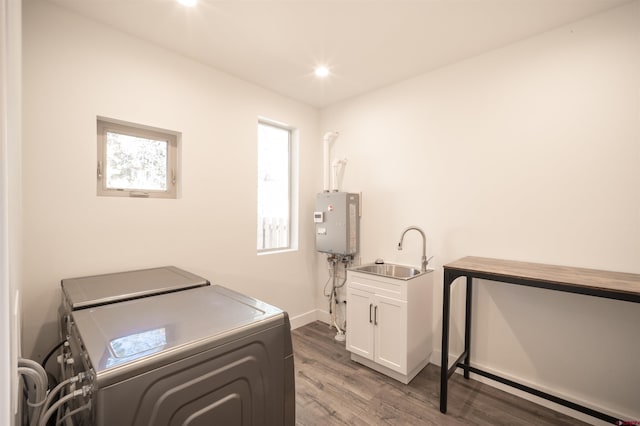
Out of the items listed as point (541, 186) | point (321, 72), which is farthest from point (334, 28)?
point (541, 186)

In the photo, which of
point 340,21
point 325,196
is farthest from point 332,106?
point 340,21

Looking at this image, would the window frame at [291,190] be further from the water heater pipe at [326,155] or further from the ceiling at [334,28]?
the ceiling at [334,28]

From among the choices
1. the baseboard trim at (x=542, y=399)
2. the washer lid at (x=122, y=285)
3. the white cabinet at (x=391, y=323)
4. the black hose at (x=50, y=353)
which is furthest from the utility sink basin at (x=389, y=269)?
the black hose at (x=50, y=353)

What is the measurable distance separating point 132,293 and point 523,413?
2.61 m

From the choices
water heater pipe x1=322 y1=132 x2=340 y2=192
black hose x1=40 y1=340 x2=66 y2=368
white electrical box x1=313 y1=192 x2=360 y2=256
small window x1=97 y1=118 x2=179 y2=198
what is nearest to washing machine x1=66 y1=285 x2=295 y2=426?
black hose x1=40 y1=340 x2=66 y2=368

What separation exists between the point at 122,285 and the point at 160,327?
804 mm

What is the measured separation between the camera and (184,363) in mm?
945

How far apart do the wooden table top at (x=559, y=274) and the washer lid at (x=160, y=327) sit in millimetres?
1403

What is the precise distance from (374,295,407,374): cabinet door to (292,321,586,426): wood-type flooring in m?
0.17

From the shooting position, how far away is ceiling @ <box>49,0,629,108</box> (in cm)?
182

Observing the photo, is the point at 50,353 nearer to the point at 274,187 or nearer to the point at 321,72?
the point at 274,187

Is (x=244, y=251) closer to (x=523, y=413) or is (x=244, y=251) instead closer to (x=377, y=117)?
(x=377, y=117)

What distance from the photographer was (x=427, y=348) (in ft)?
8.30

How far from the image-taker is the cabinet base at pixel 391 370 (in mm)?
2291
